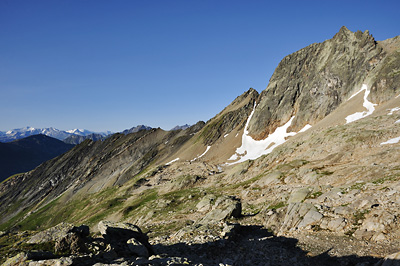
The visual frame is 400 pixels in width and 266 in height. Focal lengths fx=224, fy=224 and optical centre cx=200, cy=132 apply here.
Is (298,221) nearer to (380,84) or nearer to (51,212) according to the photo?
(380,84)

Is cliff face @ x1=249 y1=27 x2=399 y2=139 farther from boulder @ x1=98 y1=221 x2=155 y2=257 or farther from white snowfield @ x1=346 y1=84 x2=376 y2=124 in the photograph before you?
boulder @ x1=98 y1=221 x2=155 y2=257

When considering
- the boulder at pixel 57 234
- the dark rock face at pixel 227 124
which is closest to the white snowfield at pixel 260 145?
the dark rock face at pixel 227 124

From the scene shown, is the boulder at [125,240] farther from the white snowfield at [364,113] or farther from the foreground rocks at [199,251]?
the white snowfield at [364,113]

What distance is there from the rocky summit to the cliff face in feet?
1.93

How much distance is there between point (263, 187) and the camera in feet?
182

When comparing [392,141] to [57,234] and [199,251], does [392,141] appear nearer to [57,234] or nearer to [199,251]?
[199,251]

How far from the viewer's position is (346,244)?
19984 millimetres

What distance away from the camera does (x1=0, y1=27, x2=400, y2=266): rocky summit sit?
1877cm

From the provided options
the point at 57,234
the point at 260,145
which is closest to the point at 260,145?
the point at 260,145

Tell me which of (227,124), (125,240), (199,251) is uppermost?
(227,124)

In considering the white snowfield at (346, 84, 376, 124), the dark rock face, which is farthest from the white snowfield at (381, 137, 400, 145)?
the dark rock face

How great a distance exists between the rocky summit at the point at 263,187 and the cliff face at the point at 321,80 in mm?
589

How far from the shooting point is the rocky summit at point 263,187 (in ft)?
61.6

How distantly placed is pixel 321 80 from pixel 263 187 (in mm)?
87608
